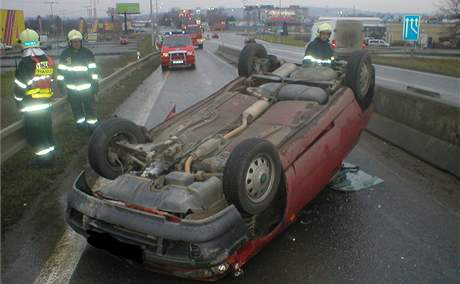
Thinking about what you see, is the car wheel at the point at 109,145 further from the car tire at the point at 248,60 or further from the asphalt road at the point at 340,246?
the car tire at the point at 248,60

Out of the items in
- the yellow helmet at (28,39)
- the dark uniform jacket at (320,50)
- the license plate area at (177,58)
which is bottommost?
the license plate area at (177,58)

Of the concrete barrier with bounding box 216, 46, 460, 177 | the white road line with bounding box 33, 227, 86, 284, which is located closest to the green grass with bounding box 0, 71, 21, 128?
the white road line with bounding box 33, 227, 86, 284

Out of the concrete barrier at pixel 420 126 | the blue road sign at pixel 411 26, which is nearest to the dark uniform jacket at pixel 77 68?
the concrete barrier at pixel 420 126

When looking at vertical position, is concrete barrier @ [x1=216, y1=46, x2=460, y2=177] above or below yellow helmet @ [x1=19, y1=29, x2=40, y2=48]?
below

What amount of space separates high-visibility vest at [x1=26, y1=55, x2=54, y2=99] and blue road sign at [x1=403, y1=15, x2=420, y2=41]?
57.8ft

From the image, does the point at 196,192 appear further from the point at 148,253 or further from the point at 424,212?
the point at 424,212

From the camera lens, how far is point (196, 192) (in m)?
3.69

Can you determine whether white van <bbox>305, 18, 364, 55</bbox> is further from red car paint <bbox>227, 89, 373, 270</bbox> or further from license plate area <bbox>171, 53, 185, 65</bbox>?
red car paint <bbox>227, 89, 373, 270</bbox>

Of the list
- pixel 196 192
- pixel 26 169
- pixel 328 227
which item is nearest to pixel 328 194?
pixel 328 227

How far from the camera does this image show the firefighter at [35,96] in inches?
Answer: 254

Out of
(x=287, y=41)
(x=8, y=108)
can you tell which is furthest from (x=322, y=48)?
(x=287, y=41)

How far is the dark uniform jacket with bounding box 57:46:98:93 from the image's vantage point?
8031mm

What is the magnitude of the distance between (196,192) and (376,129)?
5570mm

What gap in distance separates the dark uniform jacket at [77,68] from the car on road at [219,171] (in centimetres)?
305
